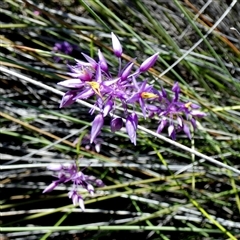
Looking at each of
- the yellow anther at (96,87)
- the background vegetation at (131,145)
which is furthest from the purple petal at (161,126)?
the yellow anther at (96,87)

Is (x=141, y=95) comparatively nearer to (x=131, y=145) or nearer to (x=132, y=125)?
(x=132, y=125)

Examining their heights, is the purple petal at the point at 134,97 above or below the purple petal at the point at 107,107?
above

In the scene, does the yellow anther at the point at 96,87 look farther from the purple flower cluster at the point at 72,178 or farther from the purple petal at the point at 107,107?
the purple flower cluster at the point at 72,178

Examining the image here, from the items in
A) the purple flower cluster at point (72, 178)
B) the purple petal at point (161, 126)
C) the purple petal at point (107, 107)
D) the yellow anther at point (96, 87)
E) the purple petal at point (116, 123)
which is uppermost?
the yellow anther at point (96, 87)

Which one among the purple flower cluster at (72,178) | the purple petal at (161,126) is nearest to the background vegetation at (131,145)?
the purple flower cluster at (72,178)

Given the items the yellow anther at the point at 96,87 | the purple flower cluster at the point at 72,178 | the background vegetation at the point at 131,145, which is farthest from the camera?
the background vegetation at the point at 131,145

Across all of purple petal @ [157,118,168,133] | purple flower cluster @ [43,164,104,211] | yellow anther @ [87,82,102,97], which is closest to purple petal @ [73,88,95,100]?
yellow anther @ [87,82,102,97]

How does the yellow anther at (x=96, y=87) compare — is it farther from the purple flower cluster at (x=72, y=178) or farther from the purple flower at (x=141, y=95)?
the purple flower cluster at (x=72, y=178)

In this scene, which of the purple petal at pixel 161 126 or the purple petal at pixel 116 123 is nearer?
the purple petal at pixel 116 123

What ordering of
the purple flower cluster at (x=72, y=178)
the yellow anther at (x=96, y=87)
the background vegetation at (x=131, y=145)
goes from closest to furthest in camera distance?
the yellow anther at (x=96, y=87), the purple flower cluster at (x=72, y=178), the background vegetation at (x=131, y=145)

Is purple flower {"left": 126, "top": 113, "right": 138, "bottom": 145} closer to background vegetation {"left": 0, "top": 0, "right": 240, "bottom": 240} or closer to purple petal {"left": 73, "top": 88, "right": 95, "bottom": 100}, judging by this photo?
purple petal {"left": 73, "top": 88, "right": 95, "bottom": 100}
